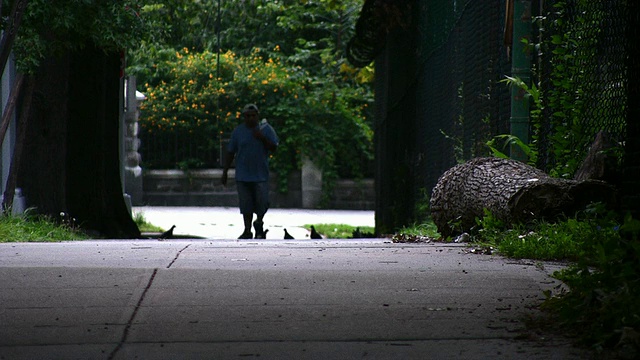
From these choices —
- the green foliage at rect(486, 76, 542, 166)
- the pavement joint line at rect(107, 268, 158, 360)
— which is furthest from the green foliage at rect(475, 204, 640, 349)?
the green foliage at rect(486, 76, 542, 166)

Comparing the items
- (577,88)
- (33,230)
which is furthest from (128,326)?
(33,230)

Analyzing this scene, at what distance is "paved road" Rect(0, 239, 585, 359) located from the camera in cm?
415

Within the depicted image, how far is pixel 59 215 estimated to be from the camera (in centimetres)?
1362

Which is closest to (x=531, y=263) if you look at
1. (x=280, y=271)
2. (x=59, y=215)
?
(x=280, y=271)

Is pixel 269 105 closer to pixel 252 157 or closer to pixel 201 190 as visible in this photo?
pixel 201 190

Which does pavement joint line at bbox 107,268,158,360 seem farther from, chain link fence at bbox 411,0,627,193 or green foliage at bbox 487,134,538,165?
green foliage at bbox 487,134,538,165

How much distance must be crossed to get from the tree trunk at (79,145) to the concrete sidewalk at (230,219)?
11.6 ft

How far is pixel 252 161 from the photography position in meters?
15.3

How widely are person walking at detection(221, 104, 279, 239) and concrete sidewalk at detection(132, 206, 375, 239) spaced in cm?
259

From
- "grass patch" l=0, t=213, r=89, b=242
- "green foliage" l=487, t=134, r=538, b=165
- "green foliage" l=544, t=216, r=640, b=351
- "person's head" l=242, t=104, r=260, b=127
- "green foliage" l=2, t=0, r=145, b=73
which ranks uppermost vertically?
"green foliage" l=2, t=0, r=145, b=73

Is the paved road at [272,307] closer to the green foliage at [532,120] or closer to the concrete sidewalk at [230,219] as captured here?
the green foliage at [532,120]

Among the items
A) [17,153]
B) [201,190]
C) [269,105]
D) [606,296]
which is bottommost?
[201,190]

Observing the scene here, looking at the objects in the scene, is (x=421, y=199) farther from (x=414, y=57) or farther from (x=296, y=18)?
(x=296, y=18)

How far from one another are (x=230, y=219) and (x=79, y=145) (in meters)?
9.18
